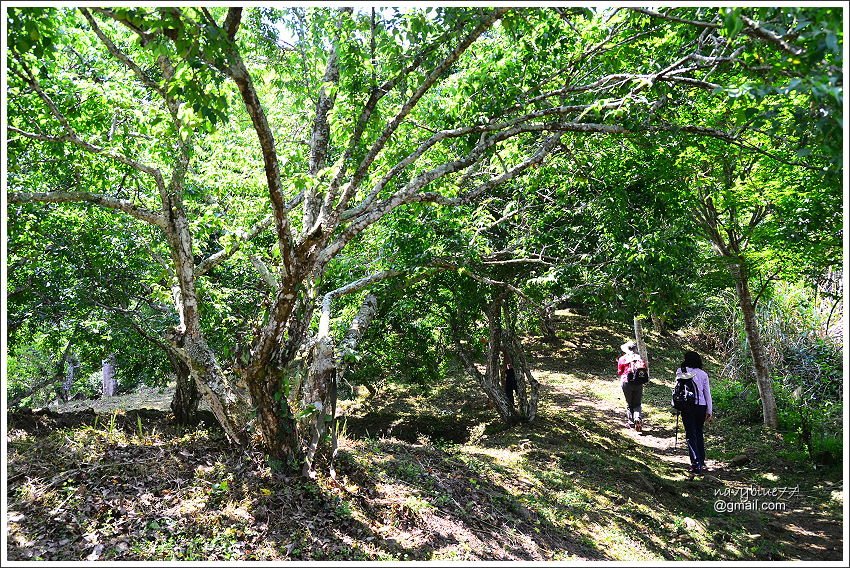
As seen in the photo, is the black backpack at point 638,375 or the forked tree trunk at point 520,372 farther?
the forked tree trunk at point 520,372

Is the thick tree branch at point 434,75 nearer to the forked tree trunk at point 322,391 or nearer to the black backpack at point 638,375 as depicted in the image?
the forked tree trunk at point 322,391

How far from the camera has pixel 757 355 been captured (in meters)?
9.61

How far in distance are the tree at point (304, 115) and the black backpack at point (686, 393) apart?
11.2 ft

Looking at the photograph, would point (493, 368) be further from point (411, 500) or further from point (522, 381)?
point (411, 500)

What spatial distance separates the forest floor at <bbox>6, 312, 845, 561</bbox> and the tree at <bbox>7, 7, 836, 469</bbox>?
0.75 meters

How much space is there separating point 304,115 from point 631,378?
6.99 m

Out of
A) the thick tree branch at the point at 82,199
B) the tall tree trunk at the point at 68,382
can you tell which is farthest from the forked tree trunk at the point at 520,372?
the tall tree trunk at the point at 68,382

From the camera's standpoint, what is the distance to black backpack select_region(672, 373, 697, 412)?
7324 mm

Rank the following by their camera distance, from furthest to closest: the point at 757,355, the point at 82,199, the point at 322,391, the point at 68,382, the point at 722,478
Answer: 1. the point at 68,382
2. the point at 757,355
3. the point at 722,478
4. the point at 322,391
5. the point at 82,199

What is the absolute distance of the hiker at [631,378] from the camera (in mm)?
9422

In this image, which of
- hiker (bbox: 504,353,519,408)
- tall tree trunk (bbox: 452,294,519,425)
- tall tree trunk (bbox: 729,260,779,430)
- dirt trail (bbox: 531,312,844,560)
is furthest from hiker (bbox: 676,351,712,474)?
hiker (bbox: 504,353,519,408)

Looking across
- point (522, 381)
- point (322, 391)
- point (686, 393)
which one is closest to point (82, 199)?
point (322, 391)

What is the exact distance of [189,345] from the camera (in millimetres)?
5402

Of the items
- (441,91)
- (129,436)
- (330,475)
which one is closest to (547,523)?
(330,475)
